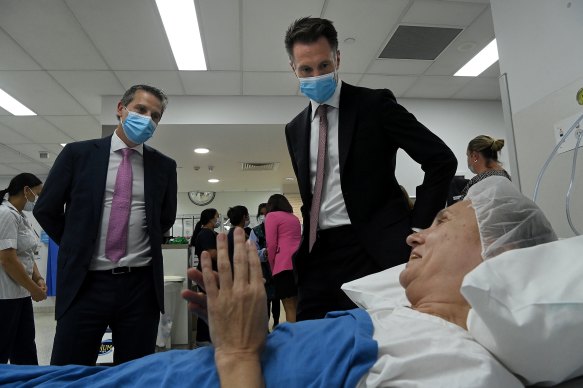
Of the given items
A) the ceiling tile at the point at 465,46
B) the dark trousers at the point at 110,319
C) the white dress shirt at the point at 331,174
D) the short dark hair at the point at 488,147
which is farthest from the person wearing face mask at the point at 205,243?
the ceiling tile at the point at 465,46

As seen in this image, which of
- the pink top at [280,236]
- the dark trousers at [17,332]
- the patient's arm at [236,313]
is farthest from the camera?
the pink top at [280,236]

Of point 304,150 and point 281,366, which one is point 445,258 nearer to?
point 281,366

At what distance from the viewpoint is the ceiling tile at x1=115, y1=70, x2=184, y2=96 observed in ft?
13.2

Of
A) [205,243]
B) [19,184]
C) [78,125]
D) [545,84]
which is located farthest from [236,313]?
[78,125]

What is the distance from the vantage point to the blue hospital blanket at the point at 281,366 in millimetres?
655

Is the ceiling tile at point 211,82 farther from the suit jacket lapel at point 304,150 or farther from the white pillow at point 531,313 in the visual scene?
the white pillow at point 531,313

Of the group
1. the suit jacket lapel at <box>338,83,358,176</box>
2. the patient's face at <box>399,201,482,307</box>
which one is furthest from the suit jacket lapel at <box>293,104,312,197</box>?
the patient's face at <box>399,201,482,307</box>

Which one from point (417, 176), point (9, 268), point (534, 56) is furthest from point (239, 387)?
point (417, 176)

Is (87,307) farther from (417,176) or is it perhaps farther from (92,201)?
(417,176)

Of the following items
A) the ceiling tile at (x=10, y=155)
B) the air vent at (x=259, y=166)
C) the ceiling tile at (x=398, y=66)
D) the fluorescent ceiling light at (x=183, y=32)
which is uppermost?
the fluorescent ceiling light at (x=183, y=32)

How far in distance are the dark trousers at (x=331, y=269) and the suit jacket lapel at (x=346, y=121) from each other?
231 millimetres

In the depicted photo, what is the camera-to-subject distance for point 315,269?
1.33 metres

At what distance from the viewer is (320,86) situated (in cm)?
142

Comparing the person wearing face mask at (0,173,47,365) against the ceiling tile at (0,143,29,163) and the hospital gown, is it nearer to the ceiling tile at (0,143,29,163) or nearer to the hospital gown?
the hospital gown
